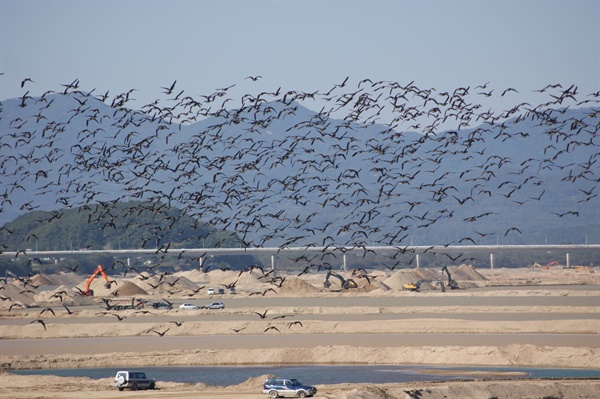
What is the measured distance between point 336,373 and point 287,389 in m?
11.6

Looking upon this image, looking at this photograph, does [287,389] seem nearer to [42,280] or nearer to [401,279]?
[401,279]

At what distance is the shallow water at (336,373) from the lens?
56.4 m

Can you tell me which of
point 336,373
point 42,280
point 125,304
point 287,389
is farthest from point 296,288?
point 287,389

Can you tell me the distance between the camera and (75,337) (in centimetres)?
8281

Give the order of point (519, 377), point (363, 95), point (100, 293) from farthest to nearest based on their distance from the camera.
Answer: point (100, 293) < point (519, 377) < point (363, 95)

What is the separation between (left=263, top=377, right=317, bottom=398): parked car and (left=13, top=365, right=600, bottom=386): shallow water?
22.0ft

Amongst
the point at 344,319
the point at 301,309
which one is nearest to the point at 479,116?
the point at 344,319

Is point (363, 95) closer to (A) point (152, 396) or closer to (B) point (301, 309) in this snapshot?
(A) point (152, 396)

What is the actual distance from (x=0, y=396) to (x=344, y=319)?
45010 millimetres

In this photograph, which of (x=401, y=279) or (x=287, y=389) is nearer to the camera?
(x=287, y=389)

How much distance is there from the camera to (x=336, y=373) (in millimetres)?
59156

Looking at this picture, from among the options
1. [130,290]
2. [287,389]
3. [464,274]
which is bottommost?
[464,274]

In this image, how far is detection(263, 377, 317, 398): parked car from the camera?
4794 centimetres

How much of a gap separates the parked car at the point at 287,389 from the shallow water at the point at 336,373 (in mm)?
6697
